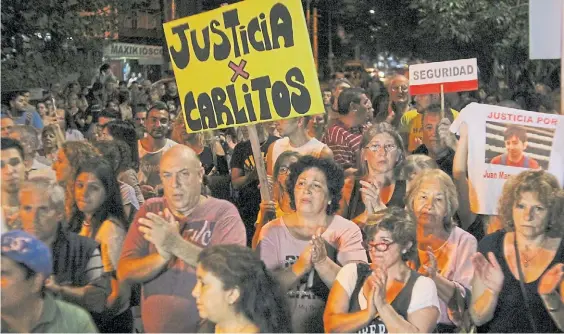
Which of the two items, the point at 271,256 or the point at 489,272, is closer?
the point at 489,272

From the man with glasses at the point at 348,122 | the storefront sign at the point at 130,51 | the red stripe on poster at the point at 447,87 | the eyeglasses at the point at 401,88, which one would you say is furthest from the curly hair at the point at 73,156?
the storefront sign at the point at 130,51

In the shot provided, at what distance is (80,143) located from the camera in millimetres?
6062

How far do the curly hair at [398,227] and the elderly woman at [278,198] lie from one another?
716 mm

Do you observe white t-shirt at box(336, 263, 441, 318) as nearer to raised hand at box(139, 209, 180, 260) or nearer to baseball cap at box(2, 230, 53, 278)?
raised hand at box(139, 209, 180, 260)

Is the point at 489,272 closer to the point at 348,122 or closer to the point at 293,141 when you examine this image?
the point at 293,141

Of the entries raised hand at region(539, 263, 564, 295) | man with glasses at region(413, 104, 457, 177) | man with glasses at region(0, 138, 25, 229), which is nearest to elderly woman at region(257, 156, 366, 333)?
raised hand at region(539, 263, 564, 295)

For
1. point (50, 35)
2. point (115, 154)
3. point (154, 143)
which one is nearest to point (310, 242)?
point (115, 154)

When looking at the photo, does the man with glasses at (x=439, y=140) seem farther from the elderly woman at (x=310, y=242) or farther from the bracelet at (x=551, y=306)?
the bracelet at (x=551, y=306)

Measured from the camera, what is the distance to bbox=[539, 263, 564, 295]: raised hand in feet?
18.2

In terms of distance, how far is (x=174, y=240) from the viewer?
5504 millimetres

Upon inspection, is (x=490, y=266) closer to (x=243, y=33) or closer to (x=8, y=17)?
(x=243, y=33)

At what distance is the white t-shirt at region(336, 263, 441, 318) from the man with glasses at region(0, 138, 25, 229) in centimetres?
157

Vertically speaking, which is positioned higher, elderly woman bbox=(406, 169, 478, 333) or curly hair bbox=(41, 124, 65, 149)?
curly hair bbox=(41, 124, 65, 149)

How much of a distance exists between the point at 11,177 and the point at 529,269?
2526 millimetres
